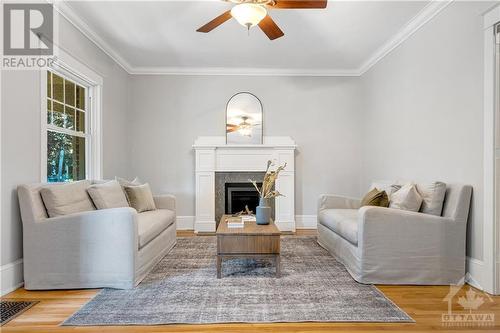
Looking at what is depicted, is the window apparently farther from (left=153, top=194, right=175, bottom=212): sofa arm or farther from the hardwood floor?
the hardwood floor

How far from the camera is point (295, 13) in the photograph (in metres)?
3.36


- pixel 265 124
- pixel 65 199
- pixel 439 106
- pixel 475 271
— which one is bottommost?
pixel 475 271

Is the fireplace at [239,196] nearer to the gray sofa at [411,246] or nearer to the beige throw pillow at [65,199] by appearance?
the beige throw pillow at [65,199]

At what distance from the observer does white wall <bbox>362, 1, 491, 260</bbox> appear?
2.71 metres

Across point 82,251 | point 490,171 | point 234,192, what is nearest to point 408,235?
point 490,171

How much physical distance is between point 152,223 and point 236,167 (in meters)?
2.19

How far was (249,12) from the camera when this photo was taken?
8.30 ft

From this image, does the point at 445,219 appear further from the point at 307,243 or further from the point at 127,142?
the point at 127,142

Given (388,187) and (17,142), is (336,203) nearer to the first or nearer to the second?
(388,187)

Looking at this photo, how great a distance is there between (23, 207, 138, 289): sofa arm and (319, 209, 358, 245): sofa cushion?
1976mm

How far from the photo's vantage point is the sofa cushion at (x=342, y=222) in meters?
2.97

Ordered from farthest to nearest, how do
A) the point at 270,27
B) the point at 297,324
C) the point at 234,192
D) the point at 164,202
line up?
the point at 234,192, the point at 164,202, the point at 270,27, the point at 297,324

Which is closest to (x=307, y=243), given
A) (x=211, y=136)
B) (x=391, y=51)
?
(x=211, y=136)

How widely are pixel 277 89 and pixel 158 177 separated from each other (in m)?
2.54
